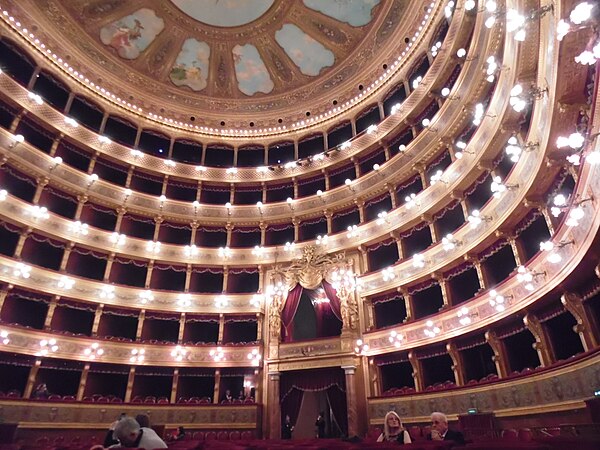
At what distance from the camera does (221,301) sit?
1670cm

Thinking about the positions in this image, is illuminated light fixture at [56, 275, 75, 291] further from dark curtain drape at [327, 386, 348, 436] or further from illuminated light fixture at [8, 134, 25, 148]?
dark curtain drape at [327, 386, 348, 436]

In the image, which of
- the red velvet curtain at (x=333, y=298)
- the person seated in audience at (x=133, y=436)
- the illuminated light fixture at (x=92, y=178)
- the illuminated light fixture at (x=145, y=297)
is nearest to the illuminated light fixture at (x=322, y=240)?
the red velvet curtain at (x=333, y=298)

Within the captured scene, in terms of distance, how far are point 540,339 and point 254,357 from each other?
401 inches

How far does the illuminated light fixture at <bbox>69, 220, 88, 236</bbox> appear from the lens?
15.1 meters

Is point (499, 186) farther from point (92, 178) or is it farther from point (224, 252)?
point (92, 178)

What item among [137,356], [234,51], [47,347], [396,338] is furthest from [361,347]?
[234,51]

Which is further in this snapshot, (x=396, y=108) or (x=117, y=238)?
(x=396, y=108)

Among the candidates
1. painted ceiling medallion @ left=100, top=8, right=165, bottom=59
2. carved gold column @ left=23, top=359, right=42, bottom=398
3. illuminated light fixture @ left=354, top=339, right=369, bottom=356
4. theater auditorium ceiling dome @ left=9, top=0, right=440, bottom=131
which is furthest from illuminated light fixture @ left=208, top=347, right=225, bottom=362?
painted ceiling medallion @ left=100, top=8, right=165, bottom=59

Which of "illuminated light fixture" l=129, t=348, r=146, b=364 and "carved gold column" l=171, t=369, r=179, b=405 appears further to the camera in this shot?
"carved gold column" l=171, t=369, r=179, b=405

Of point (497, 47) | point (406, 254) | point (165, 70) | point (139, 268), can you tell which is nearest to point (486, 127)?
point (497, 47)

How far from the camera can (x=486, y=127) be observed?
11.0 m

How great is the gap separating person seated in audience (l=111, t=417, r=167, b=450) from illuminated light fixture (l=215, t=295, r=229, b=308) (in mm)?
12765

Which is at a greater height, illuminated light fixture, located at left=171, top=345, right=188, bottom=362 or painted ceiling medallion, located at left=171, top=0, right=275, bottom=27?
painted ceiling medallion, located at left=171, top=0, right=275, bottom=27

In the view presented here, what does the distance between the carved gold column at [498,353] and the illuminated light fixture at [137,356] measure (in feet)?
39.9
